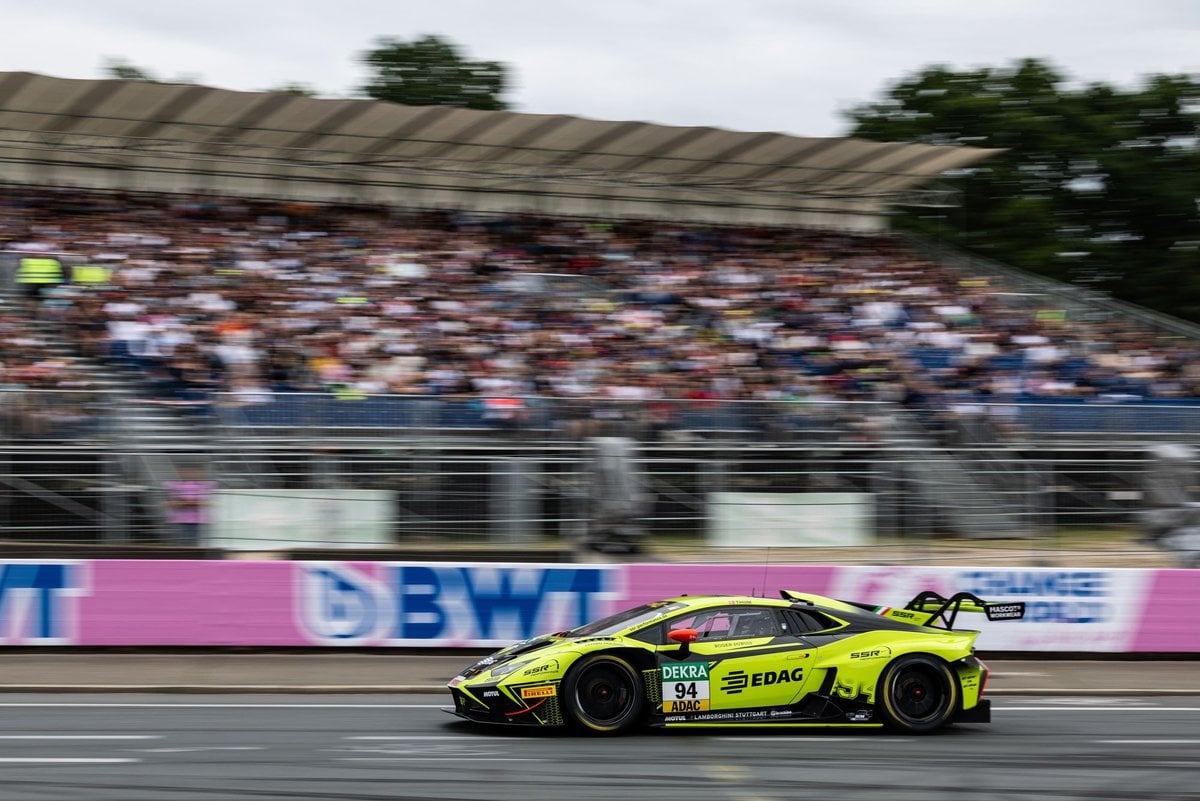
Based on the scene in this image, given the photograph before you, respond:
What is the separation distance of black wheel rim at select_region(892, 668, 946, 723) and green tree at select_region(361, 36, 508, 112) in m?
38.0

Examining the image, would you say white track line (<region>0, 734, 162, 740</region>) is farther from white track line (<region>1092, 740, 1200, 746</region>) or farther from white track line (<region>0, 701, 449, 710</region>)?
white track line (<region>1092, 740, 1200, 746</region>)

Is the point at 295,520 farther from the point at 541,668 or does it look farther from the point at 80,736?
the point at 541,668

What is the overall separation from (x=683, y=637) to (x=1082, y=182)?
101 ft

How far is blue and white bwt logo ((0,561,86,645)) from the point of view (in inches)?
571

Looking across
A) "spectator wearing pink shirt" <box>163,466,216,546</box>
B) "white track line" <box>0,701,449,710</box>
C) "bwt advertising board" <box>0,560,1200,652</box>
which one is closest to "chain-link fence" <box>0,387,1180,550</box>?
"spectator wearing pink shirt" <box>163,466,216,546</box>

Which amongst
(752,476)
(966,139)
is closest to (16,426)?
(752,476)

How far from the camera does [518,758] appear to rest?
369 inches

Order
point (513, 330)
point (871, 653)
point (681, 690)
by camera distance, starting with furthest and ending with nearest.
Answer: point (513, 330) → point (871, 653) → point (681, 690)

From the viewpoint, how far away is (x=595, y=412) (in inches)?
676

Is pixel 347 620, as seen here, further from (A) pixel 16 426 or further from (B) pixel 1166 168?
(B) pixel 1166 168

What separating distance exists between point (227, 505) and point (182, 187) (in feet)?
28.2

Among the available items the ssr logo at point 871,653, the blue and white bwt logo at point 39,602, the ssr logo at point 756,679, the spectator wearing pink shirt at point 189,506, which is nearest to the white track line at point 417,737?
the ssr logo at point 756,679

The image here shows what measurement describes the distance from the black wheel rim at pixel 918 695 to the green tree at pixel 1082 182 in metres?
26.8

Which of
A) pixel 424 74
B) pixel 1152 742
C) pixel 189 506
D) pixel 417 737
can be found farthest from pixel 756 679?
pixel 424 74
